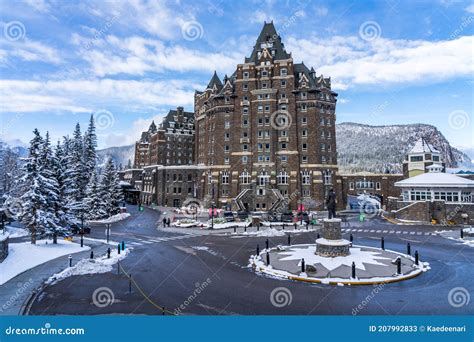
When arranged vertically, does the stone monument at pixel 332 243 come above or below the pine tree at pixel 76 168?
below

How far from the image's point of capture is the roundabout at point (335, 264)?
1634 cm

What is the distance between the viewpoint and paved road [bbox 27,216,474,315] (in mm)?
12469

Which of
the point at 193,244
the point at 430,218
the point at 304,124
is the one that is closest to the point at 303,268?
the point at 193,244

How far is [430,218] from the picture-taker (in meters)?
42.6

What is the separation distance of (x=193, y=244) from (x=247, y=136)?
32.8m

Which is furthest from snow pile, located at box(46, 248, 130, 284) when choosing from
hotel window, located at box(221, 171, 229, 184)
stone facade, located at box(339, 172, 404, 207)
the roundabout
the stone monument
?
stone facade, located at box(339, 172, 404, 207)

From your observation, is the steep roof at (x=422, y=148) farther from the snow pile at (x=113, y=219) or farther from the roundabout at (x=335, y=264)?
the snow pile at (x=113, y=219)
